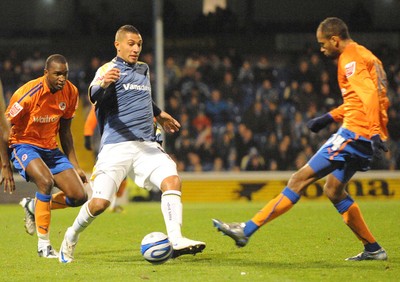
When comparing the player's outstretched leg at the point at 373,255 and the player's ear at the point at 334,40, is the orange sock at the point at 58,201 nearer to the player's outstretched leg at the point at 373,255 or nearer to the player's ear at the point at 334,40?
the player's outstretched leg at the point at 373,255

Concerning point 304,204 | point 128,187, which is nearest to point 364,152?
point 304,204

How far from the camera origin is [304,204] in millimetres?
16453

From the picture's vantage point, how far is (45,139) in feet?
29.5

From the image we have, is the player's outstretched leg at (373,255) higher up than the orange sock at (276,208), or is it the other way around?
the orange sock at (276,208)

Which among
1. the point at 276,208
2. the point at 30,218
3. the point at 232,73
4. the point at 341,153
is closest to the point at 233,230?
the point at 276,208

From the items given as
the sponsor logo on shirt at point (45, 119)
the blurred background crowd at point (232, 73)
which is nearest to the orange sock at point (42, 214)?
the sponsor logo on shirt at point (45, 119)

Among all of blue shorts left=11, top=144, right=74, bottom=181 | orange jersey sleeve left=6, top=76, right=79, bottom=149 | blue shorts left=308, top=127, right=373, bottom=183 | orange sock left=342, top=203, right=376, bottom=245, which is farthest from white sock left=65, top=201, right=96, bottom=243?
orange sock left=342, top=203, right=376, bottom=245

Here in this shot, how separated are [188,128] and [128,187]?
282cm

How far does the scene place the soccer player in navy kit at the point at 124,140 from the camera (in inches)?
308

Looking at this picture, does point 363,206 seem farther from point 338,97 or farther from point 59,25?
point 59,25

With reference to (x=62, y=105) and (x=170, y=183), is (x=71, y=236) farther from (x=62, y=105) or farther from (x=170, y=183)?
(x=62, y=105)

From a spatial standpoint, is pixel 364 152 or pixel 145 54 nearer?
pixel 364 152

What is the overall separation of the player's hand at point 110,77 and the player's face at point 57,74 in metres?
1.10

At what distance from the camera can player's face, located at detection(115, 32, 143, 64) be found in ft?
26.3
